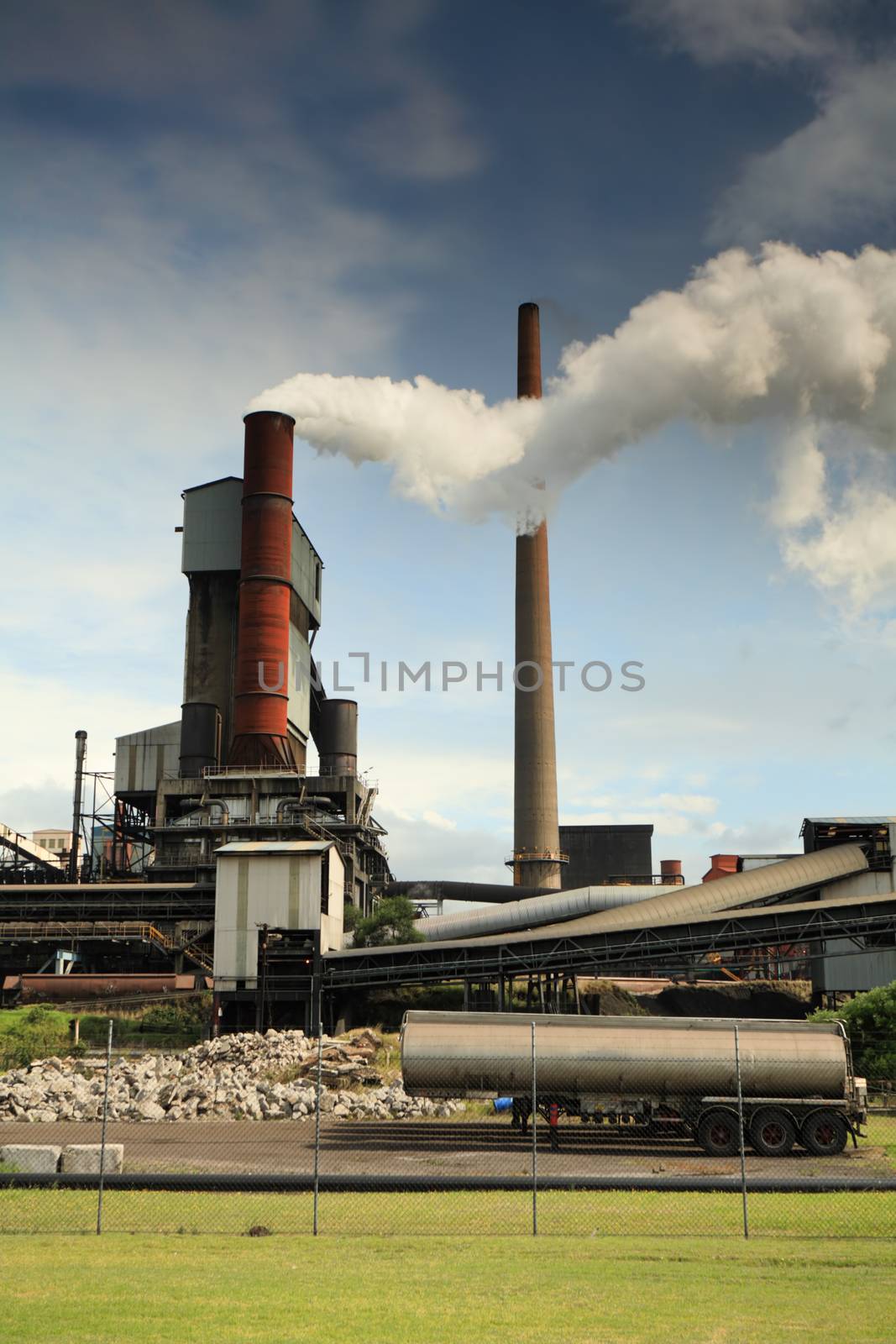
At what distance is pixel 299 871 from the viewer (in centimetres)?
4916

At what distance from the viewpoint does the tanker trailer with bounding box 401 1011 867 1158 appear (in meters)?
24.1

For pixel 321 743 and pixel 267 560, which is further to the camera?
pixel 321 743

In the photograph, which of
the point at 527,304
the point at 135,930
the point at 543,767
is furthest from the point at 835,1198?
the point at 527,304

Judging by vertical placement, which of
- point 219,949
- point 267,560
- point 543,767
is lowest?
point 219,949

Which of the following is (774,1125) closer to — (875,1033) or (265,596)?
(875,1033)

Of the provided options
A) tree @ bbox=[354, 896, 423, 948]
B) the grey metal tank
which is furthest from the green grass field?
tree @ bbox=[354, 896, 423, 948]

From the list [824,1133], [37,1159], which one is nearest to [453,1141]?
[824,1133]

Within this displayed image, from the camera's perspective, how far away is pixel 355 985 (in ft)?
156

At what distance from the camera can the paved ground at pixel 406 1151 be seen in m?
21.3

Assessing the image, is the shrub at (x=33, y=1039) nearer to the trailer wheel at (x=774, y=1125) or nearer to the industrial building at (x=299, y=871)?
the industrial building at (x=299, y=871)

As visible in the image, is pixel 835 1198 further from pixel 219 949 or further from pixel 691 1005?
pixel 691 1005

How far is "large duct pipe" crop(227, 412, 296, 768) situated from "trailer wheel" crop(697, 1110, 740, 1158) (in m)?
46.8

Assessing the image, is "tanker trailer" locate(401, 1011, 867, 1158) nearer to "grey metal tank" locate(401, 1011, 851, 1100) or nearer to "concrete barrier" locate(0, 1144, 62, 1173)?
"grey metal tank" locate(401, 1011, 851, 1100)

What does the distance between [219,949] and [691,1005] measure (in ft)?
76.3
